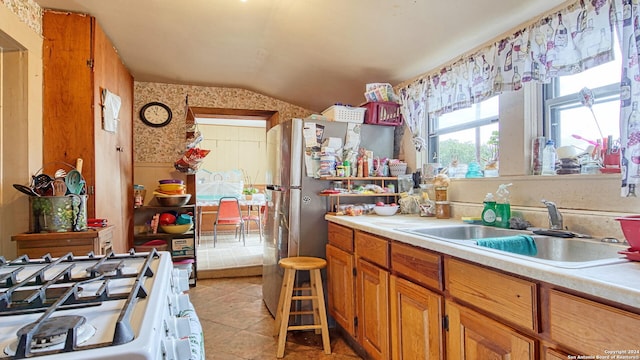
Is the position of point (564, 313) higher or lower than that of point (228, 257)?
higher

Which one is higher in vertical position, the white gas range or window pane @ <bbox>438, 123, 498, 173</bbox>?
window pane @ <bbox>438, 123, 498, 173</bbox>

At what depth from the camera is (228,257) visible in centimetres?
459

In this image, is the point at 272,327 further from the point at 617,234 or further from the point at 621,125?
the point at 621,125

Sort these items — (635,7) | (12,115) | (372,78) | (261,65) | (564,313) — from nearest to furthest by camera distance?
1. (564,313)
2. (635,7)
3. (12,115)
4. (372,78)
5. (261,65)

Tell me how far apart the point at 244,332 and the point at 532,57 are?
2.47m

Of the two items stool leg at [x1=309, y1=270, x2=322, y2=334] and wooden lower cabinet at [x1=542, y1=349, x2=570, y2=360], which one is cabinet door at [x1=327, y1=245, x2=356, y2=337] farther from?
wooden lower cabinet at [x1=542, y1=349, x2=570, y2=360]

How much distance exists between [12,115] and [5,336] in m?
1.98

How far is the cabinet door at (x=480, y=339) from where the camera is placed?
98 cm

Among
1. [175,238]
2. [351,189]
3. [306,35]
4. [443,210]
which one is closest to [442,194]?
[443,210]

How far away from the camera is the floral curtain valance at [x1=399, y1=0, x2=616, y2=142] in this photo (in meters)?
1.37

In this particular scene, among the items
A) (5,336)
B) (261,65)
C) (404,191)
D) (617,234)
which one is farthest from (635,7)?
(261,65)

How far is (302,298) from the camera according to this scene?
2.26m

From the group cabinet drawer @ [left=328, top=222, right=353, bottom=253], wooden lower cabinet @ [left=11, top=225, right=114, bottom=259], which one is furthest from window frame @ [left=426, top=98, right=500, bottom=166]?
wooden lower cabinet @ [left=11, top=225, right=114, bottom=259]

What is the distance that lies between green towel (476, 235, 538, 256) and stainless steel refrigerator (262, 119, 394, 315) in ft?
4.32
